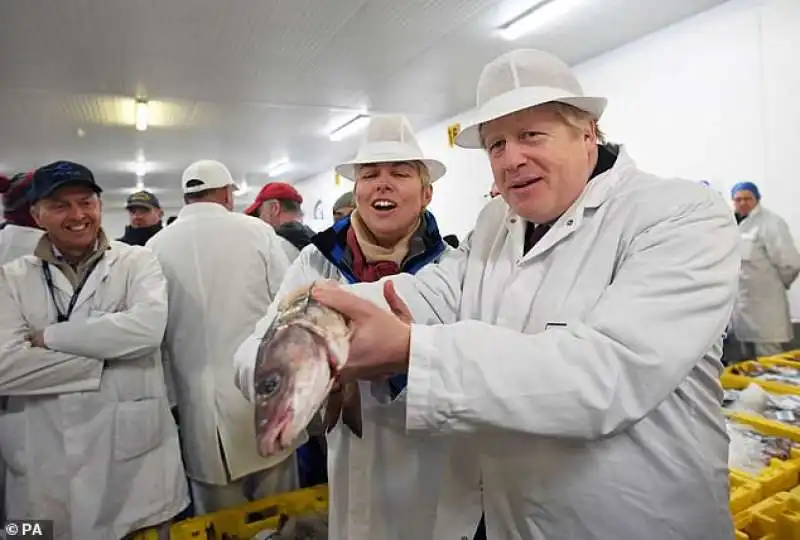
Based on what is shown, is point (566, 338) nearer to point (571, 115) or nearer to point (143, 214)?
point (571, 115)

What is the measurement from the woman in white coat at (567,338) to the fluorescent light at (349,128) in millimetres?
5734

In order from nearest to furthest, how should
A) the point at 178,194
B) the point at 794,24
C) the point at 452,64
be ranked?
the point at 794,24 → the point at 452,64 → the point at 178,194

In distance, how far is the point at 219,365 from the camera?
2256mm

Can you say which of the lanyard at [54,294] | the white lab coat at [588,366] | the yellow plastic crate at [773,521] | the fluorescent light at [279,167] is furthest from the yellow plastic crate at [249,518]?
the fluorescent light at [279,167]

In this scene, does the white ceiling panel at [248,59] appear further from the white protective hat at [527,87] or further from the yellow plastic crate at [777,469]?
the yellow plastic crate at [777,469]

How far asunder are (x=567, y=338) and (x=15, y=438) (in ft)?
6.37

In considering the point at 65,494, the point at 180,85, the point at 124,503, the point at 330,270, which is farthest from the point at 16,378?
the point at 180,85

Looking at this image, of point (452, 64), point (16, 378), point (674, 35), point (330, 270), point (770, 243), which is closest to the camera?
point (330, 270)

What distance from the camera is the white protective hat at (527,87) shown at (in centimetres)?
89

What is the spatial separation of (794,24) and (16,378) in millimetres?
4317

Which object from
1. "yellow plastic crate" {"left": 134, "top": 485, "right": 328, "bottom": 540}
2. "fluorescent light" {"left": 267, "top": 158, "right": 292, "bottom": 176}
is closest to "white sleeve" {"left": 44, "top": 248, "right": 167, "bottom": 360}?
"yellow plastic crate" {"left": 134, "top": 485, "right": 328, "bottom": 540}

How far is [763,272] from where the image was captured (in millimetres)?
3760

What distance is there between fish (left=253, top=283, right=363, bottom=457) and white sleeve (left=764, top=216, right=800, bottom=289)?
383 cm

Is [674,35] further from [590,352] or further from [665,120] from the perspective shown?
[590,352]
